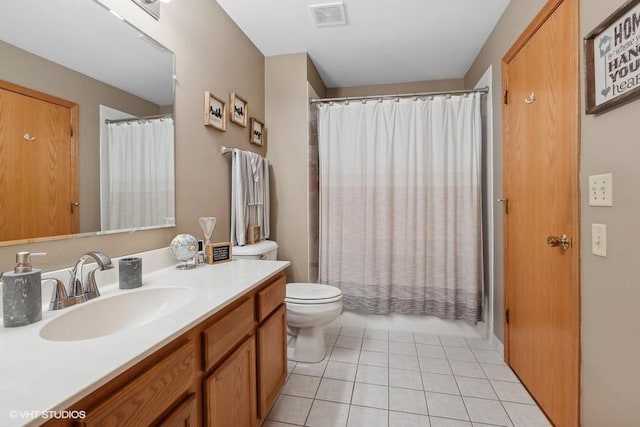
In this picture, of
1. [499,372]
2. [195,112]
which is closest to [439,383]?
[499,372]

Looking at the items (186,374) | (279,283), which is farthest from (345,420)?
(186,374)

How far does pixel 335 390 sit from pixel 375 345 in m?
0.66

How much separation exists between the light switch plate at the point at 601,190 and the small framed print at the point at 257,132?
204 centimetres

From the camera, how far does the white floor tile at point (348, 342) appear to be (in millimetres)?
2271

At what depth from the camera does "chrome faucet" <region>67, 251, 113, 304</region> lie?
37.9 inches

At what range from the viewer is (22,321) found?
781 mm

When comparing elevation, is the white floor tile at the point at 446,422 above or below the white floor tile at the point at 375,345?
below

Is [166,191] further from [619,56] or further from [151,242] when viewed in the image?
[619,56]

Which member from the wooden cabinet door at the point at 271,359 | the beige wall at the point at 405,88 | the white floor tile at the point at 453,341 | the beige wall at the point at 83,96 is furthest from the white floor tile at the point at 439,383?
the beige wall at the point at 405,88

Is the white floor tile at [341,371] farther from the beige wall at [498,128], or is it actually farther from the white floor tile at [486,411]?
the beige wall at [498,128]

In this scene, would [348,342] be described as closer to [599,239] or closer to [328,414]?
[328,414]

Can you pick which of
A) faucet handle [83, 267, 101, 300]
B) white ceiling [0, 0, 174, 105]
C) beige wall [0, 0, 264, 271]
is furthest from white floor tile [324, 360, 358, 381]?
white ceiling [0, 0, 174, 105]

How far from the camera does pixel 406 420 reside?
1.48 m

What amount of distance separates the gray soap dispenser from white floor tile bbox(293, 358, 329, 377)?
148cm
